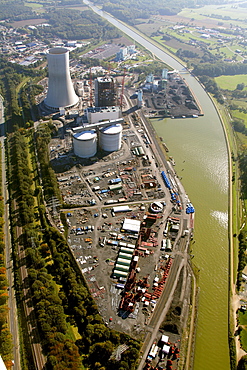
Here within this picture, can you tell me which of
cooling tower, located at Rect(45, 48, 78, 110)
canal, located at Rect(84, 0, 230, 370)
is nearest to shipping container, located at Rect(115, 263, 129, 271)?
canal, located at Rect(84, 0, 230, 370)

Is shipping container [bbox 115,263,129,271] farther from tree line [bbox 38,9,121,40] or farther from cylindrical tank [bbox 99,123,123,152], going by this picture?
tree line [bbox 38,9,121,40]

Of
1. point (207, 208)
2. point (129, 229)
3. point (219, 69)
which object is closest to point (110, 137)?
point (129, 229)

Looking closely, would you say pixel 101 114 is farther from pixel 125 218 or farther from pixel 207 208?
pixel 207 208

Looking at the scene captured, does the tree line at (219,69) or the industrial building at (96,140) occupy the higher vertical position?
the tree line at (219,69)

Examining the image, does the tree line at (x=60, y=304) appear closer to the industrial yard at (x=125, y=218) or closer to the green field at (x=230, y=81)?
the industrial yard at (x=125, y=218)

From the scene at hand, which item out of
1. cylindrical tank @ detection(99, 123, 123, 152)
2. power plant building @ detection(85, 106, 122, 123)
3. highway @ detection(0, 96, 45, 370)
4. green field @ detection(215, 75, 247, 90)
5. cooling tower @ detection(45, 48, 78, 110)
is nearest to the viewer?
highway @ detection(0, 96, 45, 370)

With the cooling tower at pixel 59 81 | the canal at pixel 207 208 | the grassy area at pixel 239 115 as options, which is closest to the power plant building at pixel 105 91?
the cooling tower at pixel 59 81

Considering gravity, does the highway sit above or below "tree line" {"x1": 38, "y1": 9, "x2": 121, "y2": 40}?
below
